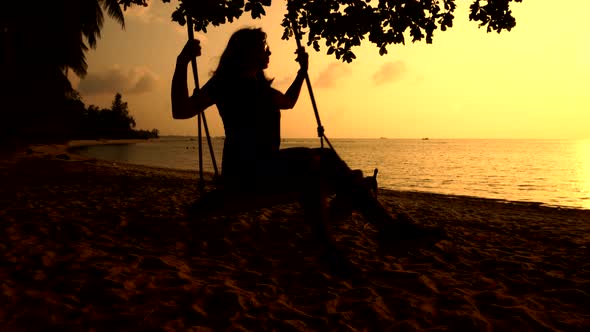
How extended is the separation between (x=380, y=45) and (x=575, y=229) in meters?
5.58

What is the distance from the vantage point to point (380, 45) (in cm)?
580

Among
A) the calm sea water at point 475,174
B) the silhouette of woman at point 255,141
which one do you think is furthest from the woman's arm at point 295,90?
the calm sea water at point 475,174

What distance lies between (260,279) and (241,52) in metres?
1.99

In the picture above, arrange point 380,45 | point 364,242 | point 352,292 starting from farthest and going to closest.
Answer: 1. point 380,45
2. point 364,242
3. point 352,292

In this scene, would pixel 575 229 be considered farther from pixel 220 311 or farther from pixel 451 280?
pixel 220 311

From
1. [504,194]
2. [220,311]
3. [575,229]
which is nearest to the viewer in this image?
[220,311]

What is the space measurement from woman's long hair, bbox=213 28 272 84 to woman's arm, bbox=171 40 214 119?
24 centimetres

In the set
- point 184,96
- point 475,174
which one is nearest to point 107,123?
point 475,174

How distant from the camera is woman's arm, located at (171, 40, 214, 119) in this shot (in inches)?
115

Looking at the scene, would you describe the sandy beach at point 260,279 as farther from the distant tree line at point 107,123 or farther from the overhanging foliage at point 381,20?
the distant tree line at point 107,123

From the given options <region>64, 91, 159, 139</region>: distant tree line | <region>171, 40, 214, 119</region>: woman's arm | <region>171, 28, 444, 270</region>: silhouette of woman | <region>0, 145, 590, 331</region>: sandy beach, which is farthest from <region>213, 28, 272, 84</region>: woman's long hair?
<region>64, 91, 159, 139</region>: distant tree line

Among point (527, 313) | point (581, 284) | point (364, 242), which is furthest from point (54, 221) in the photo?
point (581, 284)

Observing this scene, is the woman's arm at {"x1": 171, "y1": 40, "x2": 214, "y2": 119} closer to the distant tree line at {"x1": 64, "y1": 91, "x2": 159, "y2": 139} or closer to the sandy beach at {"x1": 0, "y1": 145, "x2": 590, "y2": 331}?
the sandy beach at {"x1": 0, "y1": 145, "x2": 590, "y2": 331}

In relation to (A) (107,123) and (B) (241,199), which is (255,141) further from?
(A) (107,123)
